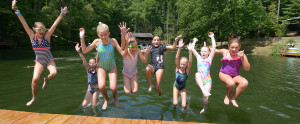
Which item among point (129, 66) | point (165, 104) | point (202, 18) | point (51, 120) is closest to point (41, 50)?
point (51, 120)

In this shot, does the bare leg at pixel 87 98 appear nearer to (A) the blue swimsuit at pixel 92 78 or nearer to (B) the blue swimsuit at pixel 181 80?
(A) the blue swimsuit at pixel 92 78

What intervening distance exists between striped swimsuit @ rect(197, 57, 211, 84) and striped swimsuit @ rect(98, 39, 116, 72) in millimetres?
3028

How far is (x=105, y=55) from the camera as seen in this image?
5.56 metres

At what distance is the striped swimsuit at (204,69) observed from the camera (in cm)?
564

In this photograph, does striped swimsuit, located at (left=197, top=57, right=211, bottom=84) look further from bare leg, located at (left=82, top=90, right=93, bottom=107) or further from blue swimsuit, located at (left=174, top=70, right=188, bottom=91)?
A: bare leg, located at (left=82, top=90, right=93, bottom=107)

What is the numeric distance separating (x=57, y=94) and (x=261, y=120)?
29.8ft

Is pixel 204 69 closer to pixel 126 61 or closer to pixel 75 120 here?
pixel 126 61

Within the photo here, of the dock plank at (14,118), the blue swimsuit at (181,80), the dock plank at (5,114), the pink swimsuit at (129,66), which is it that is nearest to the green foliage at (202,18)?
A: the dock plank at (5,114)

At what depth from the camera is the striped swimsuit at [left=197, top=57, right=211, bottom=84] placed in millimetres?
5636

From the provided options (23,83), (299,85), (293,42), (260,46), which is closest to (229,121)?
(299,85)

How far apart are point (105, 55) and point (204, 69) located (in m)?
3.33

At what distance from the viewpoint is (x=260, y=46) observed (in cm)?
4219

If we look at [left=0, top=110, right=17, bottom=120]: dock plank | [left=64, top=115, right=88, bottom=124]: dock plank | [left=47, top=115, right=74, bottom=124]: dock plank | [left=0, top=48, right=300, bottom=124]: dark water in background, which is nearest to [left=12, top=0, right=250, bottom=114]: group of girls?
[left=0, top=110, right=17, bottom=120]: dock plank

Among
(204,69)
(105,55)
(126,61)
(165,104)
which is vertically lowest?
(165,104)
